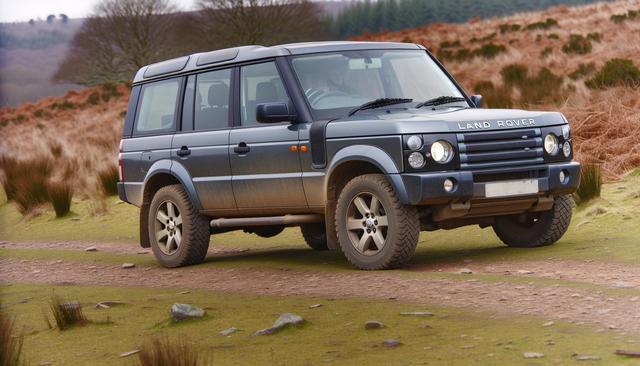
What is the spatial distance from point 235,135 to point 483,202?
2614 mm

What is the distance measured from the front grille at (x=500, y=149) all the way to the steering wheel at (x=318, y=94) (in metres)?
1.45

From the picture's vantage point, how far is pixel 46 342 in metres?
8.77

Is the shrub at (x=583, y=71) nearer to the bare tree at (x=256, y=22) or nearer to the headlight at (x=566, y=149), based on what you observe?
the headlight at (x=566, y=149)

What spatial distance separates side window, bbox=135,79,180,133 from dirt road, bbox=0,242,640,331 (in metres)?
1.46

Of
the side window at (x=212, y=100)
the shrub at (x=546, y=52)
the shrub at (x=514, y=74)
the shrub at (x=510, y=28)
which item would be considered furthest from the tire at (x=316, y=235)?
the shrub at (x=510, y=28)

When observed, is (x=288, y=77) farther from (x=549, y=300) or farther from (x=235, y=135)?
(x=549, y=300)

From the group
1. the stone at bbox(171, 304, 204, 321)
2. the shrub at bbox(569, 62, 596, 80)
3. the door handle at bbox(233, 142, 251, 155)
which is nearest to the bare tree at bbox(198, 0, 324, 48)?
the shrub at bbox(569, 62, 596, 80)

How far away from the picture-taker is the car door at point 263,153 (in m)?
11.3

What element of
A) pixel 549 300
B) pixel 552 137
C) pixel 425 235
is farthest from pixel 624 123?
pixel 549 300

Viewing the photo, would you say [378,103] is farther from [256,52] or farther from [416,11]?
[416,11]

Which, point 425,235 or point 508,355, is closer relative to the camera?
point 508,355

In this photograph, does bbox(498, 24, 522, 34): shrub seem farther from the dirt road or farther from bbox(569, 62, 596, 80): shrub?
the dirt road

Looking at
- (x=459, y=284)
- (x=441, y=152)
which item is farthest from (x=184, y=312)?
(x=441, y=152)

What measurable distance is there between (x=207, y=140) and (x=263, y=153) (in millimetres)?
933
